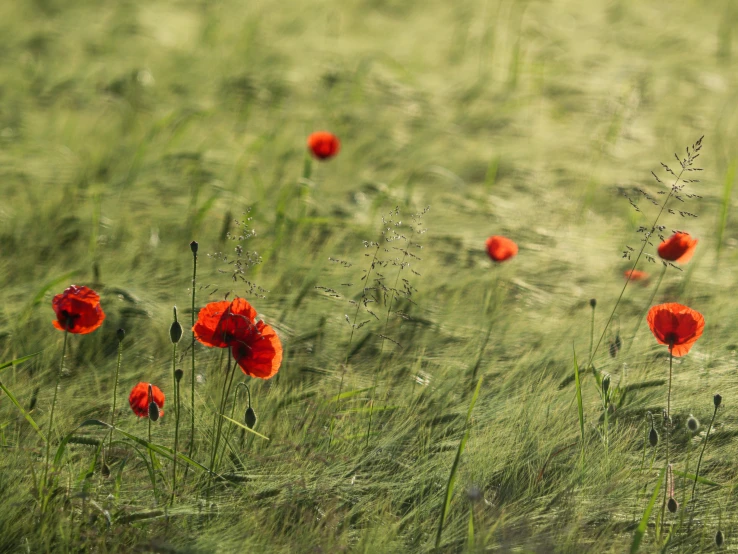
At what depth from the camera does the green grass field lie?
41.5 inches

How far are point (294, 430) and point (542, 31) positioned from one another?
2921 mm

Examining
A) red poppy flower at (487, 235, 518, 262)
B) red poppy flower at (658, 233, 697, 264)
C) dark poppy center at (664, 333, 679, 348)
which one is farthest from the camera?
red poppy flower at (487, 235, 518, 262)

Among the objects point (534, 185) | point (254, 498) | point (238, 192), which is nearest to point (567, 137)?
point (534, 185)

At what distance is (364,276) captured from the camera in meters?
1.59

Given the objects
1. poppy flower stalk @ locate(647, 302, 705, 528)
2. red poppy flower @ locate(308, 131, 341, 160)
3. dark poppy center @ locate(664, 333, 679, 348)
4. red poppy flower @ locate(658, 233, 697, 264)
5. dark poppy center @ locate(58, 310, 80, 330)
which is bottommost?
dark poppy center @ locate(58, 310, 80, 330)

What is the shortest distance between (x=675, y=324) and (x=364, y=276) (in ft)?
2.04

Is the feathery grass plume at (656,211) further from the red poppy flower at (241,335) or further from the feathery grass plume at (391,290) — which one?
the red poppy flower at (241,335)

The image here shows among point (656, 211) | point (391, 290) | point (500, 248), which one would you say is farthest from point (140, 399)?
point (656, 211)

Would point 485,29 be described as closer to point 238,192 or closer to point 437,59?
point 437,59

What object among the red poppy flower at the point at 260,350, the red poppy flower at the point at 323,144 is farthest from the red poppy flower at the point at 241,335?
the red poppy flower at the point at 323,144

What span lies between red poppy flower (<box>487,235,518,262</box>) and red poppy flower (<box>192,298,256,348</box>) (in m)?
0.58

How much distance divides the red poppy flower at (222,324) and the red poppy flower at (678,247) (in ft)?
2.28

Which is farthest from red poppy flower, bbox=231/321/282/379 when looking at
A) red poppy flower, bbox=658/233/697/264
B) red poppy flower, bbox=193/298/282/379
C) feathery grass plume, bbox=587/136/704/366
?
red poppy flower, bbox=658/233/697/264

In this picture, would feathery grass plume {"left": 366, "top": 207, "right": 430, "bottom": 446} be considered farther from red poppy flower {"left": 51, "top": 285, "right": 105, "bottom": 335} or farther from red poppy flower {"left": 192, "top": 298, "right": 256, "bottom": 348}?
red poppy flower {"left": 51, "top": 285, "right": 105, "bottom": 335}
